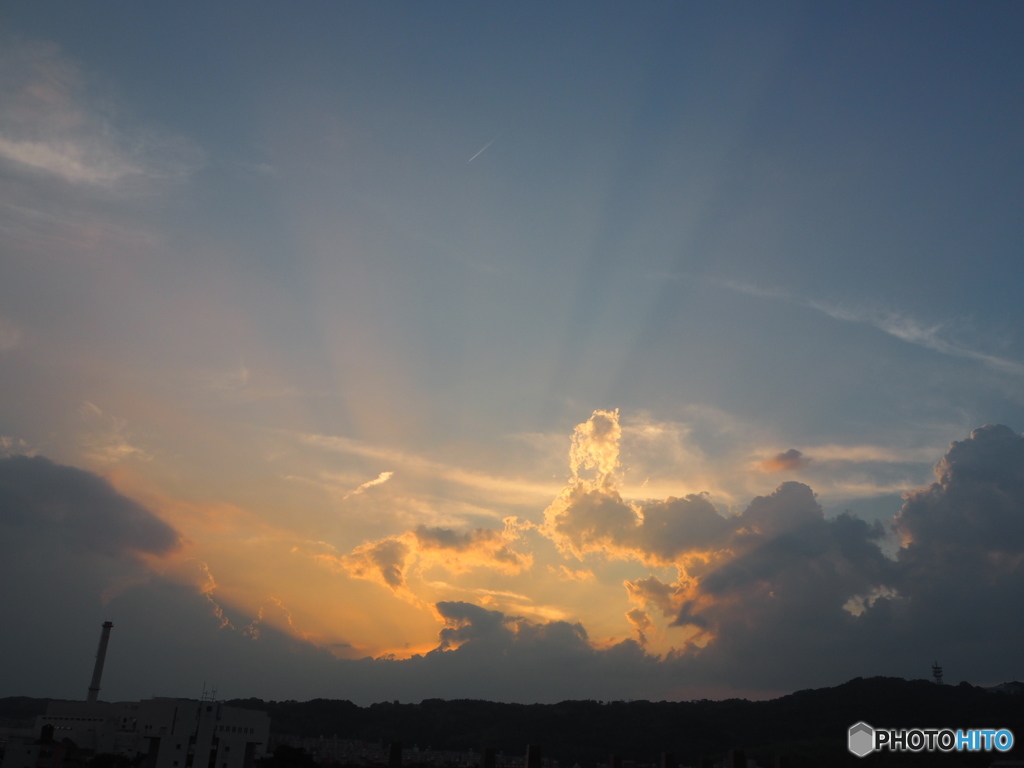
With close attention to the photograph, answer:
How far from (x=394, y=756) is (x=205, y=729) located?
100898 millimetres

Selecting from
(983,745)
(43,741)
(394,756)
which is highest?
(983,745)

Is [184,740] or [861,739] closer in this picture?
[861,739]

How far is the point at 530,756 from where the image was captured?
6681 centimetres

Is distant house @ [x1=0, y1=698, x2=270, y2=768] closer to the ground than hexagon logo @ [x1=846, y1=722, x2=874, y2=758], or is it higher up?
closer to the ground

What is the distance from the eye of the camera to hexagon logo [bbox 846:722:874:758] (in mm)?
72688

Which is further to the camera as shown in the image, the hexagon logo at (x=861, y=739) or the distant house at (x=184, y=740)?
the distant house at (x=184, y=740)

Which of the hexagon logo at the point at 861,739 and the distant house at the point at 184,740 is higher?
the hexagon logo at the point at 861,739

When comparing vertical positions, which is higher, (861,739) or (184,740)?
(861,739)

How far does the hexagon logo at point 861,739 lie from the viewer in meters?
72.7

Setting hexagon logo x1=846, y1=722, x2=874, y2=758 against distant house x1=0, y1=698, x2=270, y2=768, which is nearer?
hexagon logo x1=846, y1=722, x2=874, y2=758

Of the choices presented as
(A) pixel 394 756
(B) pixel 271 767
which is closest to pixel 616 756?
(A) pixel 394 756

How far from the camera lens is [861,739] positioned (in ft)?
245

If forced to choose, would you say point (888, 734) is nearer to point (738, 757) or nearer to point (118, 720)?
point (738, 757)

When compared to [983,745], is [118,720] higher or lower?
lower
